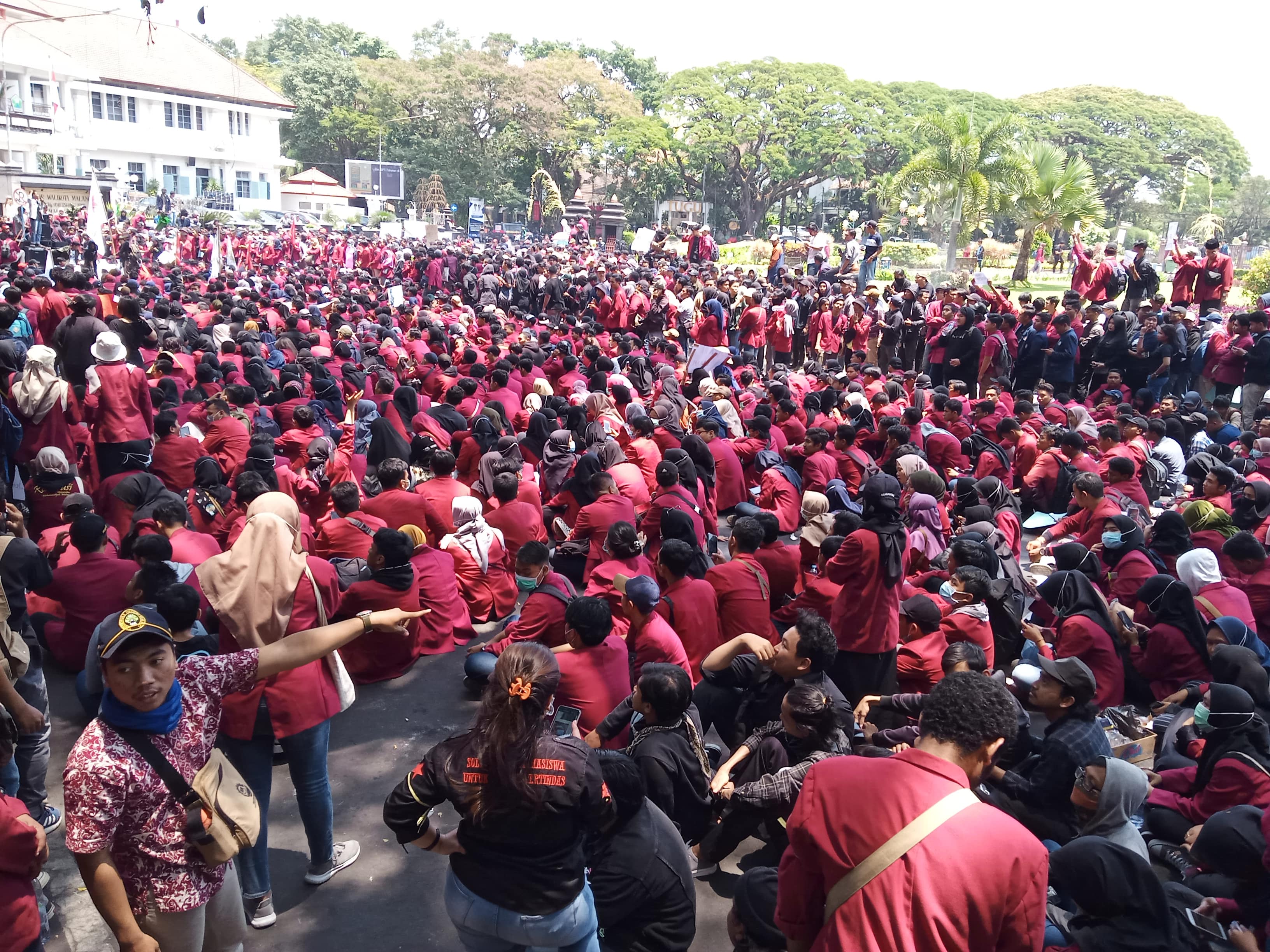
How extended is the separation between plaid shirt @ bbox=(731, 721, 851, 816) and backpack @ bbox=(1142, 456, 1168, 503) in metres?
5.94

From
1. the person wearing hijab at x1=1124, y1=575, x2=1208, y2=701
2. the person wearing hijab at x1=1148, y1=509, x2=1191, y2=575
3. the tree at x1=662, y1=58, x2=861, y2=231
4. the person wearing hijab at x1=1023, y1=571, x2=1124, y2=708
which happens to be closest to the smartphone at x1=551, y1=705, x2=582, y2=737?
the person wearing hijab at x1=1023, y1=571, x2=1124, y2=708

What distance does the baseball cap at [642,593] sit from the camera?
4.27 meters

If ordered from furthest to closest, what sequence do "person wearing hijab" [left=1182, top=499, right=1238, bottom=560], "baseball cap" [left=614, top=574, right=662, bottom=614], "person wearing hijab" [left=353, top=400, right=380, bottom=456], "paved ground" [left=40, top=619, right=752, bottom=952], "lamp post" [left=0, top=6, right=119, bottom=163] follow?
"lamp post" [left=0, top=6, right=119, bottom=163] → "person wearing hijab" [left=353, top=400, right=380, bottom=456] → "person wearing hijab" [left=1182, top=499, right=1238, bottom=560] → "baseball cap" [left=614, top=574, right=662, bottom=614] → "paved ground" [left=40, top=619, right=752, bottom=952]

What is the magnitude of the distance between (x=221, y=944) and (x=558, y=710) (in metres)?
1.44

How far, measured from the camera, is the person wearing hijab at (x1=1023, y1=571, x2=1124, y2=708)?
16.1ft

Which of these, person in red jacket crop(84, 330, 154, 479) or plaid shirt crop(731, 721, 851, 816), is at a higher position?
person in red jacket crop(84, 330, 154, 479)

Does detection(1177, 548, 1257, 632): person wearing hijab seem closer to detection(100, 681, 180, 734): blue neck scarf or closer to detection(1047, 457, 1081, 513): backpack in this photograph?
detection(1047, 457, 1081, 513): backpack

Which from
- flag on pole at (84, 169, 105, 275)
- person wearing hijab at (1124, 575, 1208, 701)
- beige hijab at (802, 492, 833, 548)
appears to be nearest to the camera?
person wearing hijab at (1124, 575, 1208, 701)

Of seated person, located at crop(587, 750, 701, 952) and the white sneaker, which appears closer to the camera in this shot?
seated person, located at crop(587, 750, 701, 952)

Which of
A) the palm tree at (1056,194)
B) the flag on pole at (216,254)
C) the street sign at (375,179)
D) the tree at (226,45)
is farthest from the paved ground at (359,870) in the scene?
the tree at (226,45)

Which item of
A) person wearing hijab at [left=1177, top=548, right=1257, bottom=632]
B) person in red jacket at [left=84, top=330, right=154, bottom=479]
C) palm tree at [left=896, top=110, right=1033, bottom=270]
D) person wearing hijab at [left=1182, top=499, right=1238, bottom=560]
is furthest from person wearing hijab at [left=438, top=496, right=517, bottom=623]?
palm tree at [left=896, top=110, right=1033, bottom=270]

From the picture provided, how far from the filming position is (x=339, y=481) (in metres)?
7.02

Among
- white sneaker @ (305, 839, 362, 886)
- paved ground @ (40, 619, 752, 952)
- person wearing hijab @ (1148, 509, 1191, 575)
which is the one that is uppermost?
person wearing hijab @ (1148, 509, 1191, 575)

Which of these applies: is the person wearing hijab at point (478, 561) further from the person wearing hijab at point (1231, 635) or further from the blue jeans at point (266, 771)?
the person wearing hijab at point (1231, 635)
